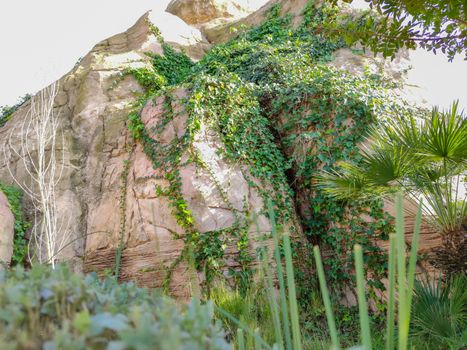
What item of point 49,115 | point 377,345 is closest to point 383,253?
point 377,345

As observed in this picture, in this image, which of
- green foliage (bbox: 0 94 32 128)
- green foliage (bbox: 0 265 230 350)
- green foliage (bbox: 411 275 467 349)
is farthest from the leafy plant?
green foliage (bbox: 0 94 32 128)

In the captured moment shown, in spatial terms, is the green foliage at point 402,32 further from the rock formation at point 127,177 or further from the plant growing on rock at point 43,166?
the plant growing on rock at point 43,166

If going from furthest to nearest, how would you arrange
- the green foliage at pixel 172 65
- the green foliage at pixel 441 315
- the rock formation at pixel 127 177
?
the green foliage at pixel 172 65 → the rock formation at pixel 127 177 → the green foliage at pixel 441 315

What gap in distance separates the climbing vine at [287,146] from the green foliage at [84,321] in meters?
4.82

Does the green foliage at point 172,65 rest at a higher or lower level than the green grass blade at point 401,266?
higher

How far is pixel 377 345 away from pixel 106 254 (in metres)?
4.35

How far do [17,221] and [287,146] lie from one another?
5.20 m

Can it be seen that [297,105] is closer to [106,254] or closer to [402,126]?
[402,126]

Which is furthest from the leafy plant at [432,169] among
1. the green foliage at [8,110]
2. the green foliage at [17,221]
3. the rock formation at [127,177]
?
the green foliage at [8,110]

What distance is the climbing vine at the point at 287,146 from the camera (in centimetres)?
585

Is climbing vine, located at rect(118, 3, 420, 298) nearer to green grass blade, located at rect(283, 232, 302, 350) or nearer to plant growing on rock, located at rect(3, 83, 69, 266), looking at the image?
plant growing on rock, located at rect(3, 83, 69, 266)

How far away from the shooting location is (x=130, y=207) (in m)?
6.80

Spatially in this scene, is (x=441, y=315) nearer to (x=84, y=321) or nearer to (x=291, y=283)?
(x=291, y=283)

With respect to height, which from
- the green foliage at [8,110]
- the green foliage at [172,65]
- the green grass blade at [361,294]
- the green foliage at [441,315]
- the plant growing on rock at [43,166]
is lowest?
the green foliage at [441,315]
